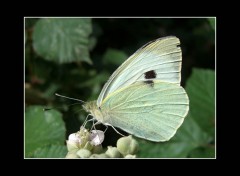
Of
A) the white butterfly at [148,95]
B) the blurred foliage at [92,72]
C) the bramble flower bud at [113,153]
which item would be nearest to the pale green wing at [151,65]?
the white butterfly at [148,95]

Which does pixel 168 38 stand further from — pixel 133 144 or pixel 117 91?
pixel 133 144

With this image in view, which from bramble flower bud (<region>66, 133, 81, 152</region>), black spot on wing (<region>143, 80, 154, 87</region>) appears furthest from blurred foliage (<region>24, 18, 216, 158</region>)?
black spot on wing (<region>143, 80, 154, 87</region>)

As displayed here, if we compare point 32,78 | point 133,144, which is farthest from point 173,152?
point 32,78

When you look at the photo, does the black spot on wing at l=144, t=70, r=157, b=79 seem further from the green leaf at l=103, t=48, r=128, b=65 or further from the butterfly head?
the green leaf at l=103, t=48, r=128, b=65

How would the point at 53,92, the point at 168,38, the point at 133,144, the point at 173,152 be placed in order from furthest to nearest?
the point at 53,92
the point at 173,152
the point at 168,38
the point at 133,144

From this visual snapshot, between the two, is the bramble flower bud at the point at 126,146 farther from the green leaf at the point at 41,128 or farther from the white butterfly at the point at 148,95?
the green leaf at the point at 41,128
